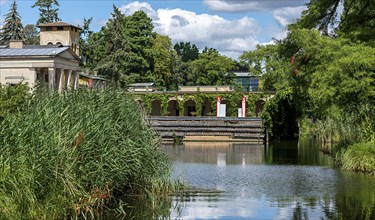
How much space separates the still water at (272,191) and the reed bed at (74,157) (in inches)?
54.7

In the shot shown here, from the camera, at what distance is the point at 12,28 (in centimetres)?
8562

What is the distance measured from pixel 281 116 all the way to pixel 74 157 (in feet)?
126

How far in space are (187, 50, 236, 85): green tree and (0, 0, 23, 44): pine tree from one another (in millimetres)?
25321

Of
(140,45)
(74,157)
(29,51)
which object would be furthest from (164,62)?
(74,157)

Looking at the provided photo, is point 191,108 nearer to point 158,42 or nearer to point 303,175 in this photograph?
point 158,42

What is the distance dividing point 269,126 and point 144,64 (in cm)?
3453

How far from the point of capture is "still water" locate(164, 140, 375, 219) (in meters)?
14.9

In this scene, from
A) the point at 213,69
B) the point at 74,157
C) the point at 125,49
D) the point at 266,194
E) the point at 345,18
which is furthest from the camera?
the point at 213,69

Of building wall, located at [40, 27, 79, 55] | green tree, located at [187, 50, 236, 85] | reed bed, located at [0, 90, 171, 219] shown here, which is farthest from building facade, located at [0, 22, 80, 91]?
reed bed, located at [0, 90, 171, 219]

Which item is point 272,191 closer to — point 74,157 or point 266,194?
point 266,194

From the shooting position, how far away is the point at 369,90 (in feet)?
78.5

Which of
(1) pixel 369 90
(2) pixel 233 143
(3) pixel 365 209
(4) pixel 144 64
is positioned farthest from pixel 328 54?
(4) pixel 144 64

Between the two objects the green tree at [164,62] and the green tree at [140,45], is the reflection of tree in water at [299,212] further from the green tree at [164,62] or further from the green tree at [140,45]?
the green tree at [164,62]

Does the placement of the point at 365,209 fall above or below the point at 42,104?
below
